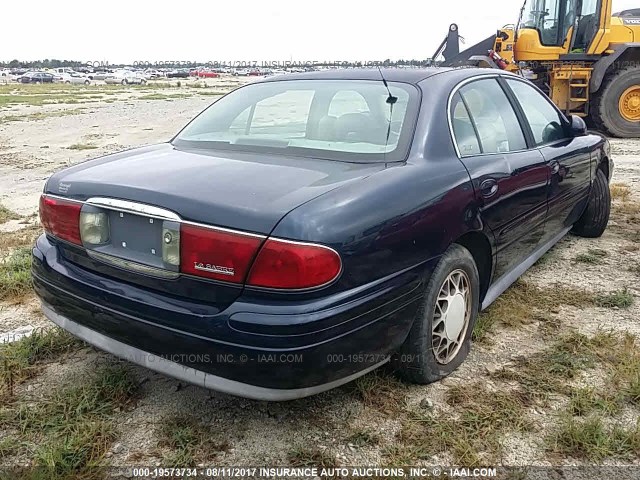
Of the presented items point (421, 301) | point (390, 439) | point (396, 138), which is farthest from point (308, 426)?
point (396, 138)

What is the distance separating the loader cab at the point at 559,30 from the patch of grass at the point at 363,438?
10.6 meters

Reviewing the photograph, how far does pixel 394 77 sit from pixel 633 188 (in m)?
4.92

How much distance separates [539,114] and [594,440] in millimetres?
2287

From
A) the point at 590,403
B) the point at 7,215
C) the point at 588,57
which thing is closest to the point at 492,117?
the point at 590,403

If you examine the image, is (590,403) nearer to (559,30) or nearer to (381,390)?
(381,390)

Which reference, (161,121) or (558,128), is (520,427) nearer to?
(558,128)

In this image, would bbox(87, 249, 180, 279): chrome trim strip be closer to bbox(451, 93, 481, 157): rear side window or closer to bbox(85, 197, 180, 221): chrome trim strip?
bbox(85, 197, 180, 221): chrome trim strip

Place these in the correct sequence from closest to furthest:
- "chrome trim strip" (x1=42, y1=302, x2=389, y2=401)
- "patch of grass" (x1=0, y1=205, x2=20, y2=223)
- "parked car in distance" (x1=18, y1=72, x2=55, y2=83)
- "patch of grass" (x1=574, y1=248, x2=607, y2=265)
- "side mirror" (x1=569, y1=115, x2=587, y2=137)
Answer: "chrome trim strip" (x1=42, y1=302, x2=389, y2=401) < "side mirror" (x1=569, y1=115, x2=587, y2=137) < "patch of grass" (x1=574, y1=248, x2=607, y2=265) < "patch of grass" (x1=0, y1=205, x2=20, y2=223) < "parked car in distance" (x1=18, y1=72, x2=55, y2=83)

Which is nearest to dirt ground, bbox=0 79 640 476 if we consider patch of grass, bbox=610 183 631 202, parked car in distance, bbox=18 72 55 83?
patch of grass, bbox=610 183 631 202

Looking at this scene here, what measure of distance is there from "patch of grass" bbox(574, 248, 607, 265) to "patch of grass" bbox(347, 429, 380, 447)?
8.84 feet

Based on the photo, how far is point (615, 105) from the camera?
1085 cm

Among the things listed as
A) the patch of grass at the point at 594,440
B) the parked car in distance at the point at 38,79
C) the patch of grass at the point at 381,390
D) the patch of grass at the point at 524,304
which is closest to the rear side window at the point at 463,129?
the patch of grass at the point at 524,304

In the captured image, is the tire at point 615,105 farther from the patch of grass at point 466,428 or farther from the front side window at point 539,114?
the patch of grass at point 466,428

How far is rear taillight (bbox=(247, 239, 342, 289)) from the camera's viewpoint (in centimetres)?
186
